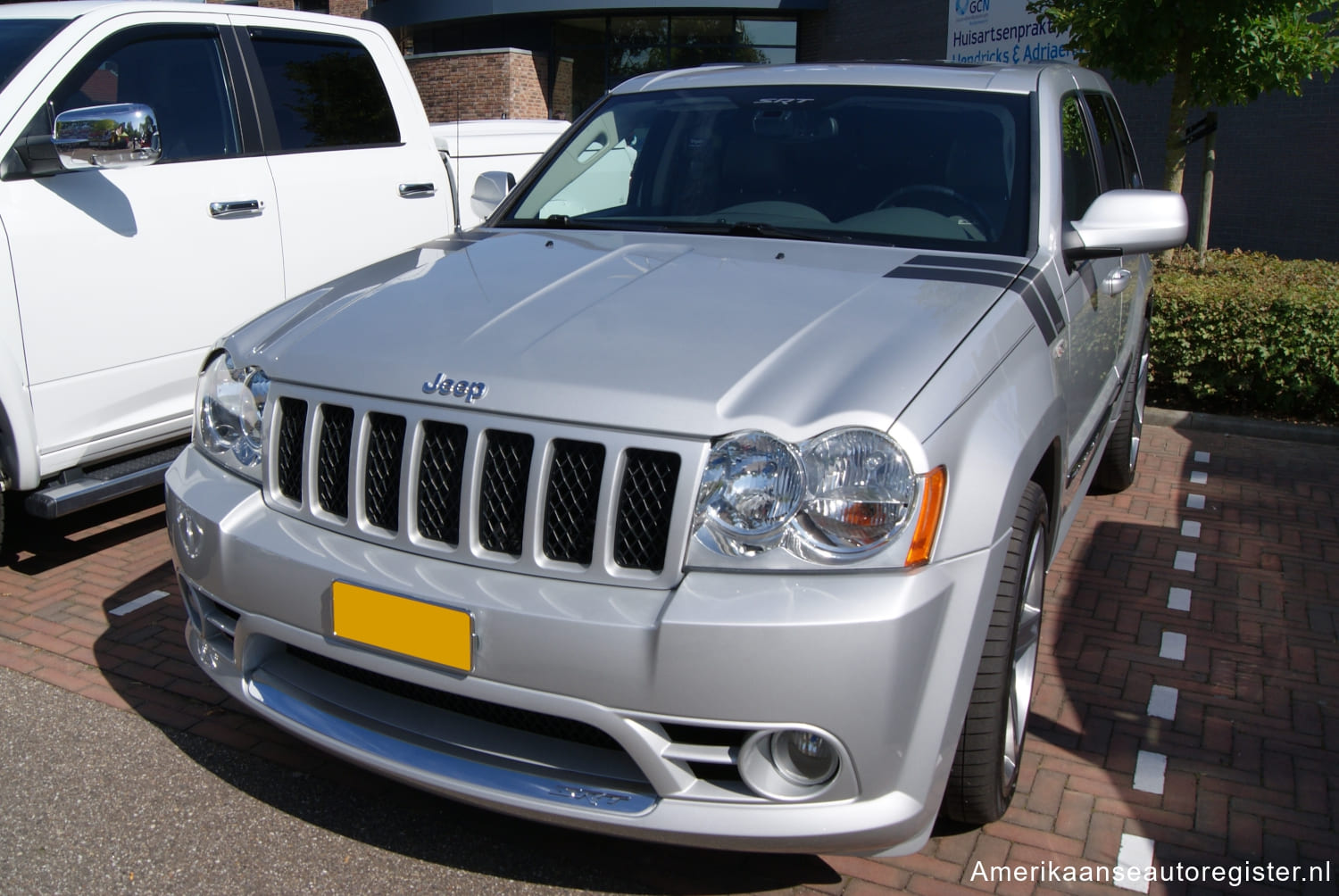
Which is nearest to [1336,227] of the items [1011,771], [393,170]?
[393,170]

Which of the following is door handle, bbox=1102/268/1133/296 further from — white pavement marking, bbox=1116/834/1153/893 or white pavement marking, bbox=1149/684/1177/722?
white pavement marking, bbox=1116/834/1153/893

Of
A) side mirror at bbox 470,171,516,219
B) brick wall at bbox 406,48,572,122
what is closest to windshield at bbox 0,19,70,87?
side mirror at bbox 470,171,516,219

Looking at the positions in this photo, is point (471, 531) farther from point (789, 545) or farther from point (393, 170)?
point (393, 170)

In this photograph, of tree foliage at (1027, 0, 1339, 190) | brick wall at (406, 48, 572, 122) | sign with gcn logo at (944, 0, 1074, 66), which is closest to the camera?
tree foliage at (1027, 0, 1339, 190)

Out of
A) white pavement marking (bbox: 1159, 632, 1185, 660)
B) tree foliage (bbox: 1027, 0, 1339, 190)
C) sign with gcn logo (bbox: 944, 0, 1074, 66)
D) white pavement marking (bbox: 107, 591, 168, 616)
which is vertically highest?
sign with gcn logo (bbox: 944, 0, 1074, 66)

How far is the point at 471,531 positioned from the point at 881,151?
1.95 metres

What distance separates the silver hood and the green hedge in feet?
14.7

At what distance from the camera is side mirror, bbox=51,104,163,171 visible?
3939 millimetres

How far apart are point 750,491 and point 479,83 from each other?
20980mm

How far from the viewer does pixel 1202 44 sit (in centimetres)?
824

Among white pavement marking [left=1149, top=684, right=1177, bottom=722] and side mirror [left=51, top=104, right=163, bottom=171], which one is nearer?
white pavement marking [left=1149, top=684, right=1177, bottom=722]

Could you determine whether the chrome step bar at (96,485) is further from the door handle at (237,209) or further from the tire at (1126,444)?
the tire at (1126,444)

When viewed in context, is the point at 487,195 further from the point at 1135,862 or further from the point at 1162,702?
the point at 1135,862

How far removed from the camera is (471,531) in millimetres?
2398
